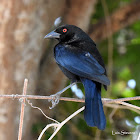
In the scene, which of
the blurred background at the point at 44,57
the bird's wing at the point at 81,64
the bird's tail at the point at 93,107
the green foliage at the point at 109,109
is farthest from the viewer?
the green foliage at the point at 109,109

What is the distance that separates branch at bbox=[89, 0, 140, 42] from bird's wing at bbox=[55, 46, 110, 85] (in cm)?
186

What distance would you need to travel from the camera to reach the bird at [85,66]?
2254 millimetres

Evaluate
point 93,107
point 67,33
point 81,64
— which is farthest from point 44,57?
point 93,107

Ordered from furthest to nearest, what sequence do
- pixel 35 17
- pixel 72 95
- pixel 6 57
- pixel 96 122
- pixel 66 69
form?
pixel 72 95 → pixel 35 17 → pixel 6 57 → pixel 66 69 → pixel 96 122

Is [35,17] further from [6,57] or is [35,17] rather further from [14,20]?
[6,57]

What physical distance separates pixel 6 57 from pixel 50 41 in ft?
3.08

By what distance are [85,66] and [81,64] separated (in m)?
0.05

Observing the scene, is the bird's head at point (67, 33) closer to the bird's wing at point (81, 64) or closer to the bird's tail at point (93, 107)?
the bird's wing at point (81, 64)

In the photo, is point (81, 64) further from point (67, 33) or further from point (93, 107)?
point (67, 33)

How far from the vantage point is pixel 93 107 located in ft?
7.49

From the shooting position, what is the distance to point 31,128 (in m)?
4.01

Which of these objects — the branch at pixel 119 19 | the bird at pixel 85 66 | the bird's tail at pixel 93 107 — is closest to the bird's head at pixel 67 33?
the bird at pixel 85 66

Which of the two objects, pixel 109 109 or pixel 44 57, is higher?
pixel 44 57

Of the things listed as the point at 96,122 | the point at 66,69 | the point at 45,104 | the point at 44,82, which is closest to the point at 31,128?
the point at 45,104
